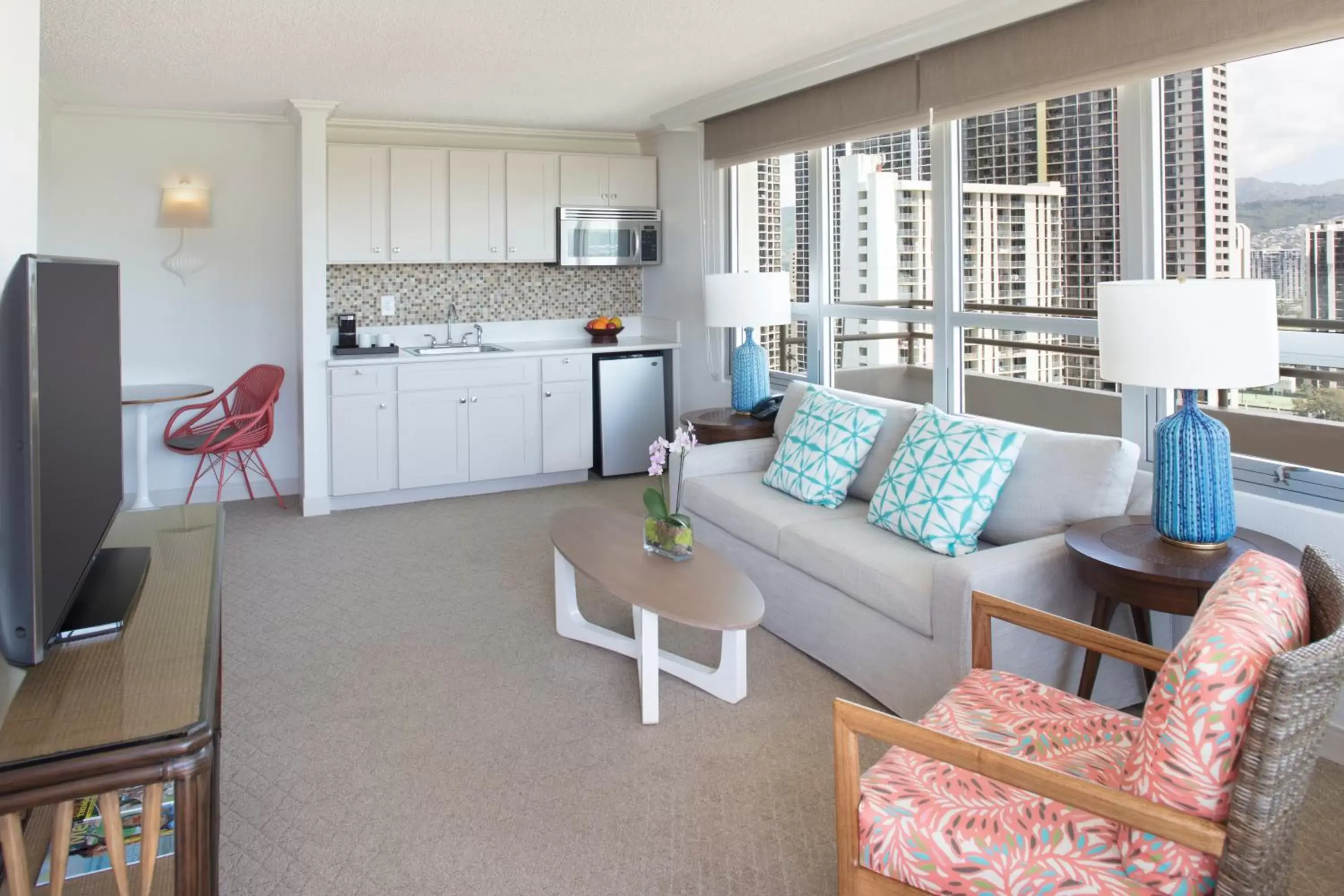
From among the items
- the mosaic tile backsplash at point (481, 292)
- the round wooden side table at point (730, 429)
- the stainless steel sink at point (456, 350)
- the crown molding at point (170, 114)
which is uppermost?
the crown molding at point (170, 114)

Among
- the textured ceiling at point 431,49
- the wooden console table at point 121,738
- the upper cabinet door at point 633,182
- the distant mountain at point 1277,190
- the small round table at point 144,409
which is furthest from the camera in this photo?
the upper cabinet door at point 633,182

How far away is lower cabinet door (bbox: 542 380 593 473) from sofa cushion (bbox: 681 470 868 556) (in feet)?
6.78

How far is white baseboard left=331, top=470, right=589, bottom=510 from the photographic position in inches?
232

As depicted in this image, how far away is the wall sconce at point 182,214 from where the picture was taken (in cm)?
563

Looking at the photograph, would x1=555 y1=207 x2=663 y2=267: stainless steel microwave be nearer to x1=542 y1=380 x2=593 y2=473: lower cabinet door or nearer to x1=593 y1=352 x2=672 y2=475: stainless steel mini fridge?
x1=593 y1=352 x2=672 y2=475: stainless steel mini fridge

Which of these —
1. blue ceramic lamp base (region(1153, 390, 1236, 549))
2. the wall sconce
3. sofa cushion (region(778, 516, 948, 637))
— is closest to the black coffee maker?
the wall sconce

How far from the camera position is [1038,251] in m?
3.85

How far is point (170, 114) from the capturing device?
570 centimetres

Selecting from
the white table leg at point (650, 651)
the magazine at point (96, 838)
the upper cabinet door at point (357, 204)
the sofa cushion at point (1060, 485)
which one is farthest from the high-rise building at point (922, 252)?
the magazine at point (96, 838)

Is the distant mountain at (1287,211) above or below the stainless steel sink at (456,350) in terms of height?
above

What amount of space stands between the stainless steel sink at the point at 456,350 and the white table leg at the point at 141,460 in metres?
1.56

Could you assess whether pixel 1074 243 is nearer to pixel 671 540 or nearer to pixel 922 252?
pixel 922 252

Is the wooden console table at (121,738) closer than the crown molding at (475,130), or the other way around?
the wooden console table at (121,738)

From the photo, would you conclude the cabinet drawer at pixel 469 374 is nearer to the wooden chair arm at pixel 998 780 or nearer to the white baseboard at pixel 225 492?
the white baseboard at pixel 225 492
